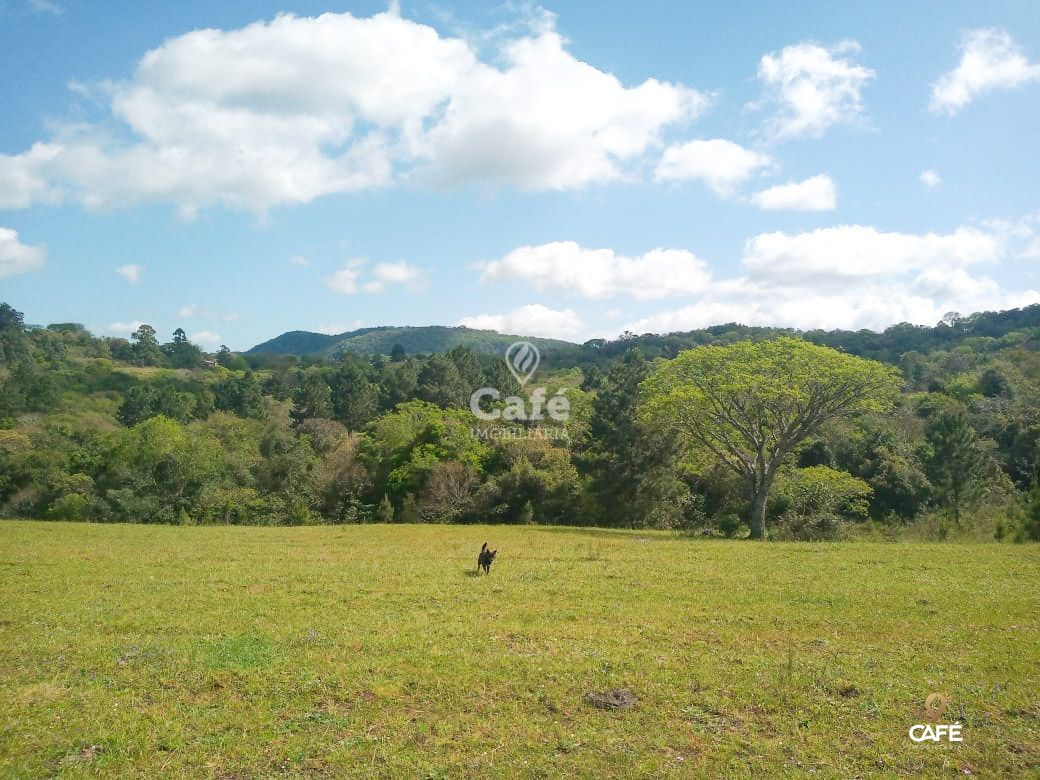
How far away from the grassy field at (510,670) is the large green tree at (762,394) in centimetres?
1393

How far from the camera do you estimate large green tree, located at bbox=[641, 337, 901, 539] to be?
31891mm

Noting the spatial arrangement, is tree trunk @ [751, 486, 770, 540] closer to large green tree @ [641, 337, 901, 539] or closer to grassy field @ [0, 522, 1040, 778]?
large green tree @ [641, 337, 901, 539]

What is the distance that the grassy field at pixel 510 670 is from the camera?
747cm

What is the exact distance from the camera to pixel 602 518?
47.2 meters

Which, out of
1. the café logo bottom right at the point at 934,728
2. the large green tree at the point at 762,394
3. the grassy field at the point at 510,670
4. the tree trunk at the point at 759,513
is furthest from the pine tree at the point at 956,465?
the café logo bottom right at the point at 934,728

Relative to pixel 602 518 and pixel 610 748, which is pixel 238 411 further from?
pixel 610 748

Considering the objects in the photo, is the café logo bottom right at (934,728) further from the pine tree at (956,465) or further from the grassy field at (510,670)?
the pine tree at (956,465)

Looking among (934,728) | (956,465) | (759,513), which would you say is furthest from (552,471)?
(934,728)

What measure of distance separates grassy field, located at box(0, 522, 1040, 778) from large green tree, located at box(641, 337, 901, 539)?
13.9m

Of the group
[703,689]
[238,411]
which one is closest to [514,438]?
[703,689]

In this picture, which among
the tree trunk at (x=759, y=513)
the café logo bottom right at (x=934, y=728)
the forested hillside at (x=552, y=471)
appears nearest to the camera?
the café logo bottom right at (x=934, y=728)

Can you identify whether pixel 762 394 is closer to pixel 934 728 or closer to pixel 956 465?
pixel 956 465

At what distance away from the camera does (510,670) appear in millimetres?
10094

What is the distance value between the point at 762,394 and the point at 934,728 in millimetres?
25398
